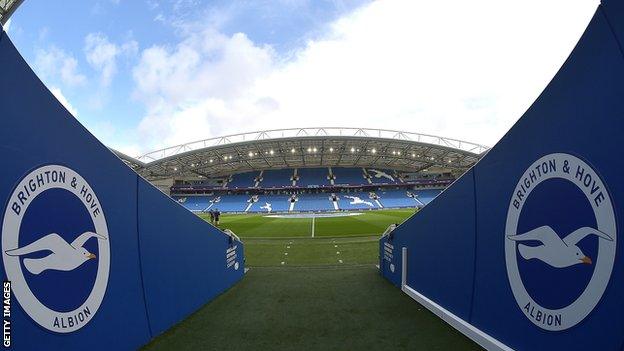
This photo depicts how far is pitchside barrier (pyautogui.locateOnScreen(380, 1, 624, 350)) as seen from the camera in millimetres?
1963

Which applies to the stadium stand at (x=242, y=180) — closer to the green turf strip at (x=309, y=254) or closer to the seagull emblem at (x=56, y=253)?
the green turf strip at (x=309, y=254)

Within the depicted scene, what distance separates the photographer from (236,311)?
15.6 feet

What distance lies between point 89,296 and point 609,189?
4.36 m

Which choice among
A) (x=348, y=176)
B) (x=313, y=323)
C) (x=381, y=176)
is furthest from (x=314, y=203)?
(x=313, y=323)

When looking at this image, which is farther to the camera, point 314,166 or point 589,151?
point 314,166

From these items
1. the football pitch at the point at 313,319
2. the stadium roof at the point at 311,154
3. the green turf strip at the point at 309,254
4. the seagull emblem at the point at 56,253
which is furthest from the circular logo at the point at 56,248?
the stadium roof at the point at 311,154

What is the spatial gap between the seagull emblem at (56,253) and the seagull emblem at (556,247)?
4150mm

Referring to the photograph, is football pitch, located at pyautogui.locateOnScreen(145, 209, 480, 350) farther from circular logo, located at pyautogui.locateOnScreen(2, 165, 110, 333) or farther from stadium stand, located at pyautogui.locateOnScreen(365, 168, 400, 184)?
stadium stand, located at pyautogui.locateOnScreen(365, 168, 400, 184)

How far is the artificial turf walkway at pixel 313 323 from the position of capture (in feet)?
11.5

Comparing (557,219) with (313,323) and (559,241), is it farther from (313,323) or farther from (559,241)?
(313,323)

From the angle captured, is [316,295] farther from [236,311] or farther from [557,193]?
[557,193]

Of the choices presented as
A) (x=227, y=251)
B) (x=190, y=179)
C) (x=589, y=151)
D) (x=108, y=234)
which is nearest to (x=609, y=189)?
(x=589, y=151)

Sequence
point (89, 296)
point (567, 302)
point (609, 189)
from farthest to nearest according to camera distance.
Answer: point (89, 296) → point (567, 302) → point (609, 189)

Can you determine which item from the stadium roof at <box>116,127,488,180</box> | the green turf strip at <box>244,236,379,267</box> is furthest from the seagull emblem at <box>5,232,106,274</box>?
the stadium roof at <box>116,127,488,180</box>
